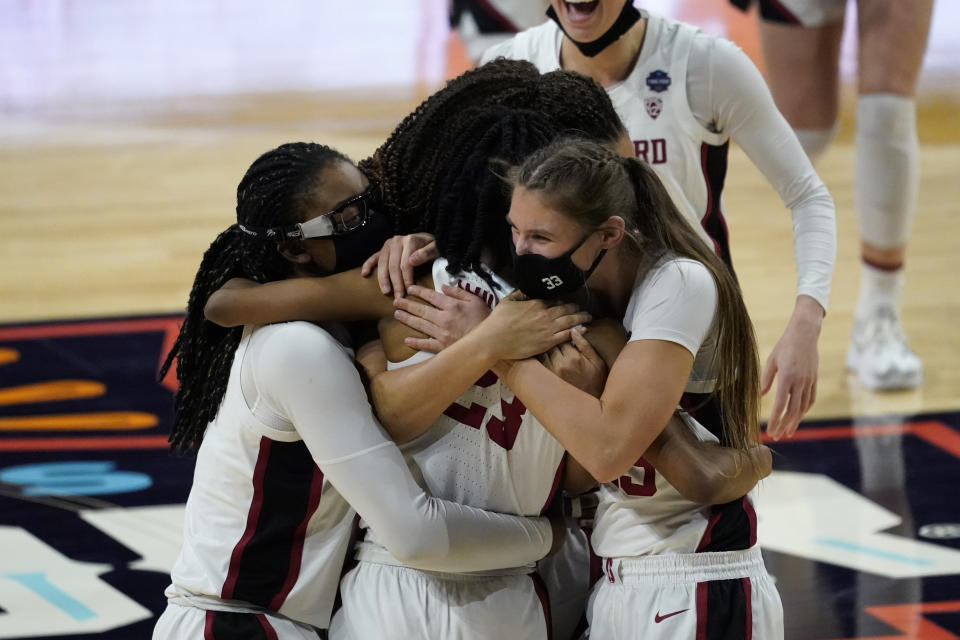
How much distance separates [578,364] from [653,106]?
1.08 m

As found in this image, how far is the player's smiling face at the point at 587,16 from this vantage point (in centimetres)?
270

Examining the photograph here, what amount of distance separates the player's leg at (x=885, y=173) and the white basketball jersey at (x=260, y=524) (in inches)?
101

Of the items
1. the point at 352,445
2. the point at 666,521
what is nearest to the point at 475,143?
the point at 352,445

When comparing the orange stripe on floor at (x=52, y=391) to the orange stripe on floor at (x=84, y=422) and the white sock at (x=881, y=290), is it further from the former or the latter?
the white sock at (x=881, y=290)

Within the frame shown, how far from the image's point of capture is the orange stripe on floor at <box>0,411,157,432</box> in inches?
156

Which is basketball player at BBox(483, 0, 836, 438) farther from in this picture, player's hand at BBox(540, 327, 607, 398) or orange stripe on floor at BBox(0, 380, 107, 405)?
orange stripe on floor at BBox(0, 380, 107, 405)

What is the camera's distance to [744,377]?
201 centimetres

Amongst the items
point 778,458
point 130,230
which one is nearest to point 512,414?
point 778,458

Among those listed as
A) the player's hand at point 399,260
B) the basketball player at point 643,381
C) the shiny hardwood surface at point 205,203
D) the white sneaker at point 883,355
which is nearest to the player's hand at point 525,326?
the basketball player at point 643,381

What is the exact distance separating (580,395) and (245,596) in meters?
0.59

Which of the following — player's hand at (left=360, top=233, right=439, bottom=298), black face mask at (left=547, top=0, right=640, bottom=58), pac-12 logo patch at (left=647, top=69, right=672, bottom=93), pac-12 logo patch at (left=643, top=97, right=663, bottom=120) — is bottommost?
player's hand at (left=360, top=233, right=439, bottom=298)

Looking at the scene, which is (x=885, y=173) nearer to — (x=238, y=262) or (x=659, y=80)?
(x=659, y=80)

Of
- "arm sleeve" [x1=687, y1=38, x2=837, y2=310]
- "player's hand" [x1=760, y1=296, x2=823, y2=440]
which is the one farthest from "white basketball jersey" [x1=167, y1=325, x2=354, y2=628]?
"arm sleeve" [x1=687, y1=38, x2=837, y2=310]

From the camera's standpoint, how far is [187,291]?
5.05m
